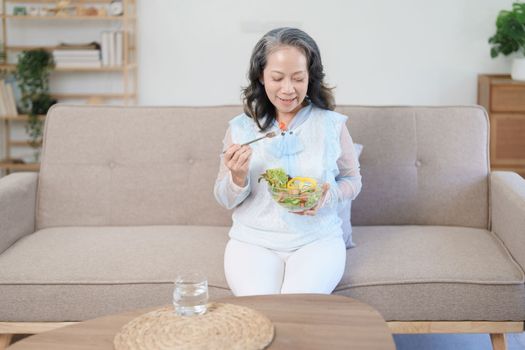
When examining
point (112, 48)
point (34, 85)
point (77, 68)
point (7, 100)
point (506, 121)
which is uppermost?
point (112, 48)

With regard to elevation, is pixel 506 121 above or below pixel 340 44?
below

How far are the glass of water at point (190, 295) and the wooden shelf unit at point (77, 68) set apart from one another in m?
3.72

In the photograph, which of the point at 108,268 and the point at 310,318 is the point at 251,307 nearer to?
the point at 310,318

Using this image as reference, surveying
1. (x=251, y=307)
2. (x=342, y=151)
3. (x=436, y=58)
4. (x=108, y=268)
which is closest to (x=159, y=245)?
(x=108, y=268)

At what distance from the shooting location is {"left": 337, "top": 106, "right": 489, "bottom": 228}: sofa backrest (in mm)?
2695

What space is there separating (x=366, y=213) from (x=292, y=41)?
2.47 ft

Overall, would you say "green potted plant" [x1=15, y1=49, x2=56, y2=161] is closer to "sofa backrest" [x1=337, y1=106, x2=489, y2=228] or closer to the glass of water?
"sofa backrest" [x1=337, y1=106, x2=489, y2=228]

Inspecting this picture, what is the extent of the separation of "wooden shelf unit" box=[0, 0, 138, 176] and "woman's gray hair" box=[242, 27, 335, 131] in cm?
298

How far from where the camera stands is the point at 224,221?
2.74 meters

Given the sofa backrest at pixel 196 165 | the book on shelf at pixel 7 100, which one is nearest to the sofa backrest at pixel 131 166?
the sofa backrest at pixel 196 165

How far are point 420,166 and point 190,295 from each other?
4.39 feet

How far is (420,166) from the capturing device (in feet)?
8.98

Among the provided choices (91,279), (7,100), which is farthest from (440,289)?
(7,100)

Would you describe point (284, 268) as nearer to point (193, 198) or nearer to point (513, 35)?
point (193, 198)
